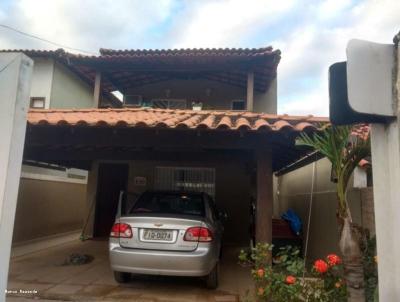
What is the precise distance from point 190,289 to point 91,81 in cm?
1129

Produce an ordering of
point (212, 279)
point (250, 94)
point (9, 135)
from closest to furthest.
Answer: point (9, 135) → point (212, 279) → point (250, 94)

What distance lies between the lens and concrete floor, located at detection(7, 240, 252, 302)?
5.46m

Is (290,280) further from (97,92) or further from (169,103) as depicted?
(169,103)

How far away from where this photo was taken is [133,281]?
249 inches

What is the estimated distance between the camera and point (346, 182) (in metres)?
3.95

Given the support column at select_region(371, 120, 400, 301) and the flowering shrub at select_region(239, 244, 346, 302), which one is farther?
the flowering shrub at select_region(239, 244, 346, 302)

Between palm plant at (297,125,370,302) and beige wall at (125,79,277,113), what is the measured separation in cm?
770

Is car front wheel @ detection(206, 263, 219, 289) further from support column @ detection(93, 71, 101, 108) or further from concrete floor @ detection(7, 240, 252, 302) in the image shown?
support column @ detection(93, 71, 101, 108)

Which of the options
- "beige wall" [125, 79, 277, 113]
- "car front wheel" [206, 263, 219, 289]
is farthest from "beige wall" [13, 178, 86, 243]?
"car front wheel" [206, 263, 219, 289]

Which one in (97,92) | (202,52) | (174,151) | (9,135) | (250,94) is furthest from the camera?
(97,92)

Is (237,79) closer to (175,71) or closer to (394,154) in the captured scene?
(175,71)

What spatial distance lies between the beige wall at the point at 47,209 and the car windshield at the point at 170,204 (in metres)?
5.77

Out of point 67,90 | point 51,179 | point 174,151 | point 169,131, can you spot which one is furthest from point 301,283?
point 67,90

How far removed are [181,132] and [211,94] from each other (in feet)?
21.0
